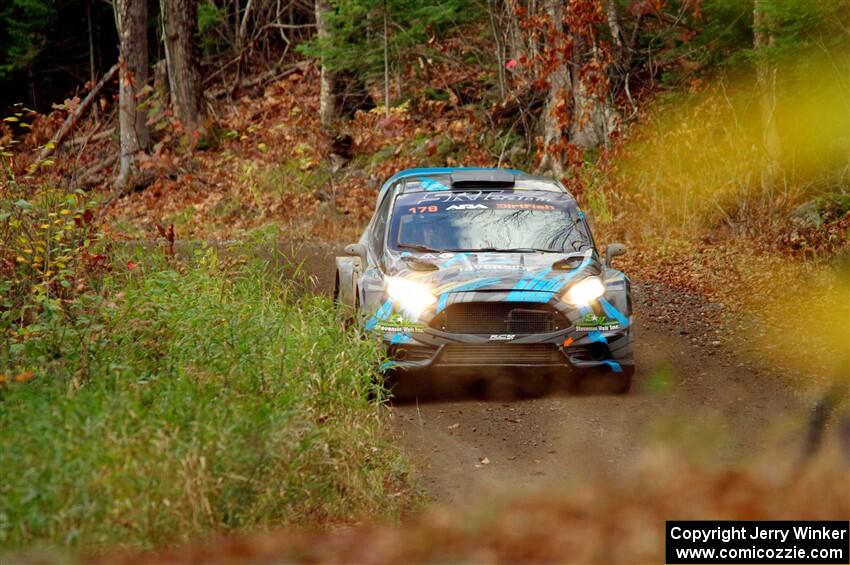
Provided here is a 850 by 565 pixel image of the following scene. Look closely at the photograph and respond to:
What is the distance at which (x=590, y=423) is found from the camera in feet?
30.0

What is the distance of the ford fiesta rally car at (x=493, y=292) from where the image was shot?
370 inches

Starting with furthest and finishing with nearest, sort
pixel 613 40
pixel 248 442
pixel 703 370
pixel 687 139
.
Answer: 1. pixel 613 40
2. pixel 687 139
3. pixel 703 370
4. pixel 248 442

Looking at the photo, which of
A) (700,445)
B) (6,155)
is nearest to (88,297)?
(6,155)

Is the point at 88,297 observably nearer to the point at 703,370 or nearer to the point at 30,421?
the point at 30,421

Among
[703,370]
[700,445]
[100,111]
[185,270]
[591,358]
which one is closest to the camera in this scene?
[700,445]

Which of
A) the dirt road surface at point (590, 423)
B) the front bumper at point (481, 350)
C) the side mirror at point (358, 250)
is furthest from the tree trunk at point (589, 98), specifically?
the front bumper at point (481, 350)

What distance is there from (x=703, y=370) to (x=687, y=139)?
840cm

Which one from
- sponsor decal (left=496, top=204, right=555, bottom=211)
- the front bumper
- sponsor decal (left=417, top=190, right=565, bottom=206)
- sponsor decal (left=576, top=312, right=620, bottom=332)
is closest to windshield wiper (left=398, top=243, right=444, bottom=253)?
sponsor decal (left=417, top=190, right=565, bottom=206)

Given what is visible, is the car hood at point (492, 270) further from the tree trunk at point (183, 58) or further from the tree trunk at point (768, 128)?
the tree trunk at point (183, 58)

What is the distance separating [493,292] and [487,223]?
1339 mm

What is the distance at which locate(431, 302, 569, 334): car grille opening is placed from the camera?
9.41 meters

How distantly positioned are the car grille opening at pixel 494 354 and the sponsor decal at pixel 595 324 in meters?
0.30

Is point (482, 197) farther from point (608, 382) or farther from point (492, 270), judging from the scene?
point (608, 382)

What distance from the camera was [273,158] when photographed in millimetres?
26328
